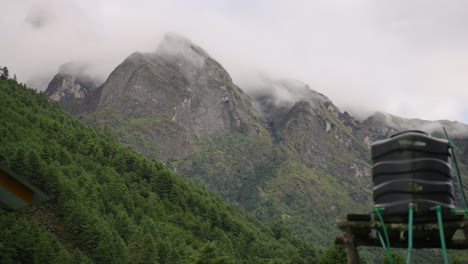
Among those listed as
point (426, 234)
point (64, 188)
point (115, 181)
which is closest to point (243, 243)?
point (115, 181)

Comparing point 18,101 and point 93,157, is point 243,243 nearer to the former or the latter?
point 93,157

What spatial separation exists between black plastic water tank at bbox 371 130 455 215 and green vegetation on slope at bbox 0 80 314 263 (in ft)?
111

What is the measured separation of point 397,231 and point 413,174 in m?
1.15

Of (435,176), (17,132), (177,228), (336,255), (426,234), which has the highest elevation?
(17,132)

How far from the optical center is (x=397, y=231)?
29.8ft

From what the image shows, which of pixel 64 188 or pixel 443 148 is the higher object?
pixel 64 188

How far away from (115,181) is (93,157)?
15.1 metres

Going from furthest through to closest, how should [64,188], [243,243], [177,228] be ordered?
[243,243] → [177,228] → [64,188]

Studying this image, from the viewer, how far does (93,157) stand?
134750 millimetres

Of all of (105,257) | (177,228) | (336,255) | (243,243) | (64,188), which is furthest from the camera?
(243,243)

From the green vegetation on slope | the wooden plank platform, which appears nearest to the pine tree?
the green vegetation on slope

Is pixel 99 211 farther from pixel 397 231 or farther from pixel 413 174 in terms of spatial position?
pixel 413 174

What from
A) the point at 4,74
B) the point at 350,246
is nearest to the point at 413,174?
the point at 350,246

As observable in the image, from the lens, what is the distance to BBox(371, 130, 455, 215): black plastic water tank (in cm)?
863
